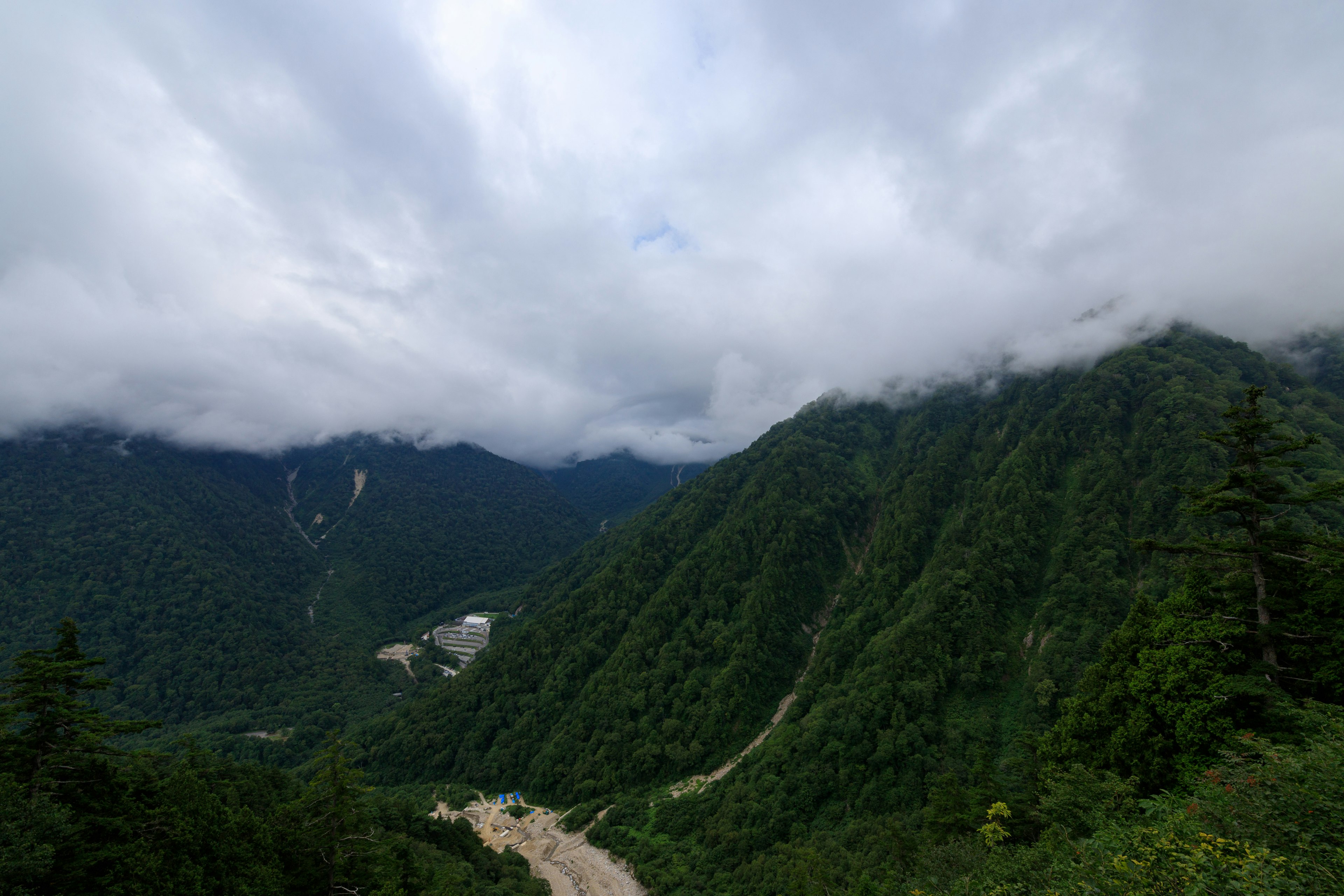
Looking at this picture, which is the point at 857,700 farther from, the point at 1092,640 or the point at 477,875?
the point at 477,875

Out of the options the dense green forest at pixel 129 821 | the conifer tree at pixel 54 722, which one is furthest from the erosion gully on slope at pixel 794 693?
the conifer tree at pixel 54 722

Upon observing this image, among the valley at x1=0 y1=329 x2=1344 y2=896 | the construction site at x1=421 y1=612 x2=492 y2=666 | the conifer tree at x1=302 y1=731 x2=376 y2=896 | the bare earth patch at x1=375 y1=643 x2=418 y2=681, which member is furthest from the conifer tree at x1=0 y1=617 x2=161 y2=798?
the bare earth patch at x1=375 y1=643 x2=418 y2=681

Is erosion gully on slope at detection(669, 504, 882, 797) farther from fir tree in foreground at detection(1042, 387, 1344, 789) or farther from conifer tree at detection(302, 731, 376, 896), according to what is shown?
fir tree in foreground at detection(1042, 387, 1344, 789)

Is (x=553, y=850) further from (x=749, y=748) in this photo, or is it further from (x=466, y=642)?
(x=466, y=642)

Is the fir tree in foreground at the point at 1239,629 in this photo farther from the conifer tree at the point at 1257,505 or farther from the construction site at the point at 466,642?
the construction site at the point at 466,642

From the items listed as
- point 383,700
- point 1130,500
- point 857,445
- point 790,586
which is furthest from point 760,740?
point 383,700
